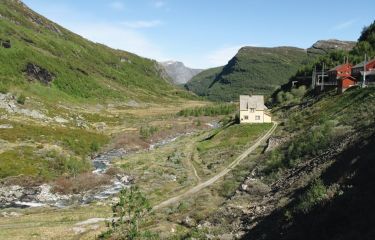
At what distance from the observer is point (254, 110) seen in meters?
106

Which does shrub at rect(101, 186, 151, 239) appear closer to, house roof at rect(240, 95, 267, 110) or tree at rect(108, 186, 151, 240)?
tree at rect(108, 186, 151, 240)

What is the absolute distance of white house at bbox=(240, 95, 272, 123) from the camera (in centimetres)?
10506

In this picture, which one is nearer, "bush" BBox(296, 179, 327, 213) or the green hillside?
"bush" BBox(296, 179, 327, 213)

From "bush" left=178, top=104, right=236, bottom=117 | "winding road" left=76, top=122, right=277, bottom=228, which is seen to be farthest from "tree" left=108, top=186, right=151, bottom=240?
"bush" left=178, top=104, right=236, bottom=117

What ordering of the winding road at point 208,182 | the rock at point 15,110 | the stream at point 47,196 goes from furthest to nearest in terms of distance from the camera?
1. the rock at point 15,110
2. the stream at point 47,196
3. the winding road at point 208,182

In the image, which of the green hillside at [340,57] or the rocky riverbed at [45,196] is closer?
the rocky riverbed at [45,196]

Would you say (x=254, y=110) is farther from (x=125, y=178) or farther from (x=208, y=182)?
(x=208, y=182)

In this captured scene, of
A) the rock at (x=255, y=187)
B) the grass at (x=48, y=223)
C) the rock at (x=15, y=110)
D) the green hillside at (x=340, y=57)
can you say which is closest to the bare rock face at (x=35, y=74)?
the rock at (x=15, y=110)

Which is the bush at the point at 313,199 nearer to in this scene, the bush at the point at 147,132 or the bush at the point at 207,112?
the bush at the point at 147,132

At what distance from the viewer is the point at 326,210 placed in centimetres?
2666

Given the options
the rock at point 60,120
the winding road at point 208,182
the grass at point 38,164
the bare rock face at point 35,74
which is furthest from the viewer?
the bare rock face at point 35,74

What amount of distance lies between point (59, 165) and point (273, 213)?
55.8 m

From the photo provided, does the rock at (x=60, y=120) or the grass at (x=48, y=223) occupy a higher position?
the rock at (x=60, y=120)

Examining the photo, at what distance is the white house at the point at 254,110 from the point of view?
4136 inches
